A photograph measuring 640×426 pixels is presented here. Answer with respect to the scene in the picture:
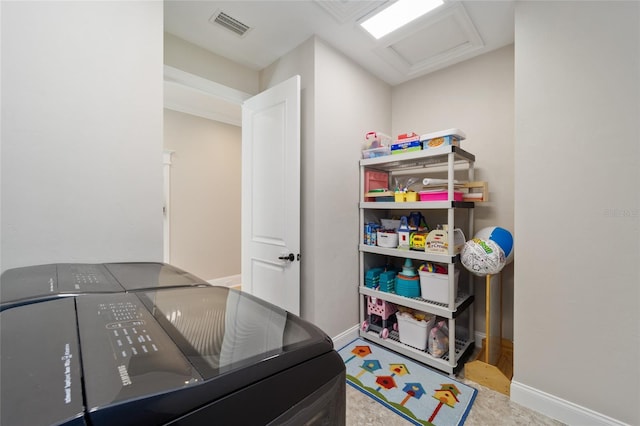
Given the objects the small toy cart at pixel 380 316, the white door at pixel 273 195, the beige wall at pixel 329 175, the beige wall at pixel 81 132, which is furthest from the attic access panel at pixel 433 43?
the small toy cart at pixel 380 316

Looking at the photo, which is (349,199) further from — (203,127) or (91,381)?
(203,127)

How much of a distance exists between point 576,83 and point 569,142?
31 centimetres

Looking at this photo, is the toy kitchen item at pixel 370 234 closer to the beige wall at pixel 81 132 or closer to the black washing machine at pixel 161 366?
the beige wall at pixel 81 132

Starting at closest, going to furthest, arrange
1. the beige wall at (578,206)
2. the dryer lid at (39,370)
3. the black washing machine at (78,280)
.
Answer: the dryer lid at (39,370)
the black washing machine at (78,280)
the beige wall at (578,206)

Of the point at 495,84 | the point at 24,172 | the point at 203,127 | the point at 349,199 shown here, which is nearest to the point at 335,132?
the point at 349,199

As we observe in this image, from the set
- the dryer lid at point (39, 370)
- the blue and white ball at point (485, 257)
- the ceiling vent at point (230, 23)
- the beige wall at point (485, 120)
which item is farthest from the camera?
the beige wall at point (485, 120)

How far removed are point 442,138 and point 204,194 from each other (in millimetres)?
3199

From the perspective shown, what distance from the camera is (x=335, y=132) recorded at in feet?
7.27

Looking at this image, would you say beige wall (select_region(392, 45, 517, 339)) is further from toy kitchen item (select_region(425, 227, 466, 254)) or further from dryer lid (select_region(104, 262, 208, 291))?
dryer lid (select_region(104, 262, 208, 291))

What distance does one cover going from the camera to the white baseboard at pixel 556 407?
1.38 meters

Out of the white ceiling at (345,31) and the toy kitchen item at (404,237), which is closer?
the white ceiling at (345,31)

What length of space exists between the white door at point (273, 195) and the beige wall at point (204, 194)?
64.9 inches

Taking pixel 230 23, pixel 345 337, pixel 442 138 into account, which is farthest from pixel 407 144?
pixel 345 337

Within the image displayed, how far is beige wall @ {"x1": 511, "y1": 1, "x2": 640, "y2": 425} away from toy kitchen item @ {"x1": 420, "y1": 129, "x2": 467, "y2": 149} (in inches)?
15.6
